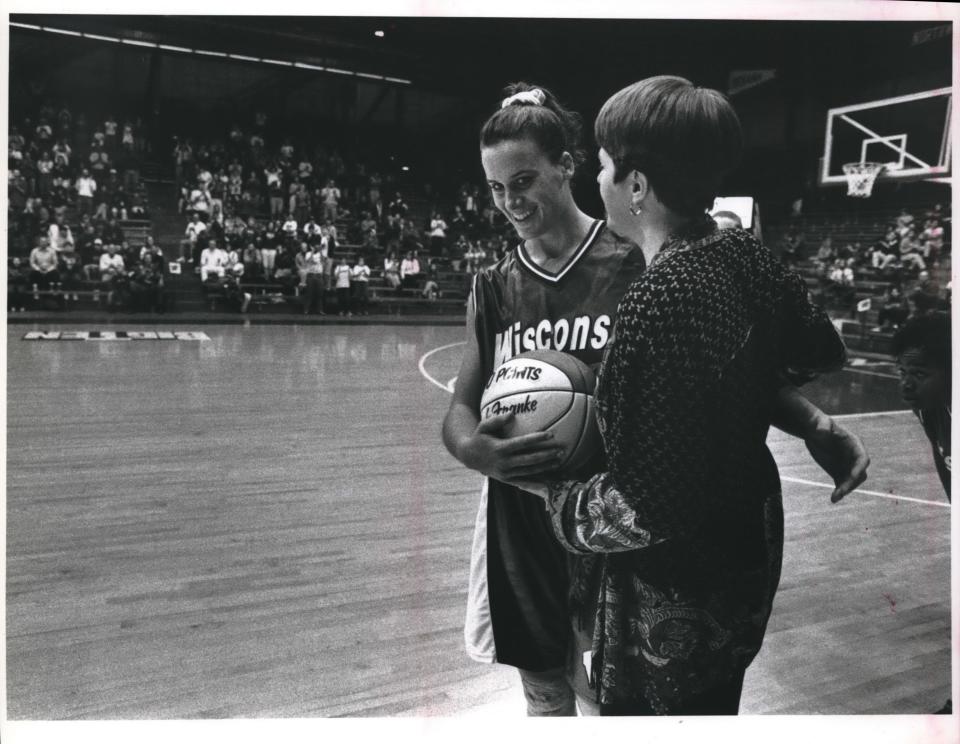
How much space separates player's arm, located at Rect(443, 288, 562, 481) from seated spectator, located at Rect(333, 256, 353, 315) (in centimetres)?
162

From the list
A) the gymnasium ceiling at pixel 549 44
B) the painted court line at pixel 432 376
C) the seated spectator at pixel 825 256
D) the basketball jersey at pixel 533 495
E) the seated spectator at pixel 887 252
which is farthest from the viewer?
the painted court line at pixel 432 376

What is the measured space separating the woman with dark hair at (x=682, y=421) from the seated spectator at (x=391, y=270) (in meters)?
1.98

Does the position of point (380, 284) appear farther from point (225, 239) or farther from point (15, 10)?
point (15, 10)

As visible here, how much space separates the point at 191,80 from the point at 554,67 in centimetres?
132

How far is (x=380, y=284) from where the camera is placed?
13.7ft

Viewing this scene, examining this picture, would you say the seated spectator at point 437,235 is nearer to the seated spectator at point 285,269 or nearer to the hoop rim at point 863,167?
the seated spectator at point 285,269

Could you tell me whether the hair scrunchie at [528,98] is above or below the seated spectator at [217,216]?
above

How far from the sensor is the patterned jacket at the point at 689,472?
52.1 inches

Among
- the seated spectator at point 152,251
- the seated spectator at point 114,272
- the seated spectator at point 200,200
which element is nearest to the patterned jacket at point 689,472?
the seated spectator at point 200,200

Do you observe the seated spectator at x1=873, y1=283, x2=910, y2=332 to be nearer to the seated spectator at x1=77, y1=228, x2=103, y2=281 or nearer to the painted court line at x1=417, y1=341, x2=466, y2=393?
the painted court line at x1=417, y1=341, x2=466, y2=393

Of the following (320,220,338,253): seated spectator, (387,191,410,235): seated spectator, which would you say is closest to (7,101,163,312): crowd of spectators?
(320,220,338,253): seated spectator

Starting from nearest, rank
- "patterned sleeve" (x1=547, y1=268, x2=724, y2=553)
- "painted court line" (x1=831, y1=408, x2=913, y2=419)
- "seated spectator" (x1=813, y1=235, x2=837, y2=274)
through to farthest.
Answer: "patterned sleeve" (x1=547, y1=268, x2=724, y2=553)
"seated spectator" (x1=813, y1=235, x2=837, y2=274)
"painted court line" (x1=831, y1=408, x2=913, y2=419)

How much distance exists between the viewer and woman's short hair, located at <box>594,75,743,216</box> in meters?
1.46

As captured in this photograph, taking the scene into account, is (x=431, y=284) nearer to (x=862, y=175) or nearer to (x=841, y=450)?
(x=862, y=175)
